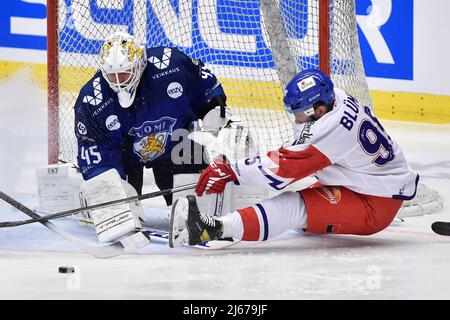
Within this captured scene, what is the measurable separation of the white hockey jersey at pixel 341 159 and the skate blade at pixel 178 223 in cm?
25

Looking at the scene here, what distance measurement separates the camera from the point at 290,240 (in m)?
3.87

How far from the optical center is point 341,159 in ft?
11.7

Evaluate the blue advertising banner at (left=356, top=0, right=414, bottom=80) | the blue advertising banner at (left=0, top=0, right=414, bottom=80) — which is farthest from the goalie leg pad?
the blue advertising banner at (left=356, top=0, right=414, bottom=80)

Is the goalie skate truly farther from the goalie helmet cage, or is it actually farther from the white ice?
the goalie helmet cage

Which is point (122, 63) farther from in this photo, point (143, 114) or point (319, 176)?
point (319, 176)

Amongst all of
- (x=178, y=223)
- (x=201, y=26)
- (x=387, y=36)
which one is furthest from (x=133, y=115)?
(x=387, y=36)

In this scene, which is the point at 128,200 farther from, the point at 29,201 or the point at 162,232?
the point at 29,201

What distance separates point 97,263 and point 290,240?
0.79 m

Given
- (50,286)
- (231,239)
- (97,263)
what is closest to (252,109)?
(231,239)

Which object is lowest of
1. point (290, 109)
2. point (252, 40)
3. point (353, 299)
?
point (353, 299)

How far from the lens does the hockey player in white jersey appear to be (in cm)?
351

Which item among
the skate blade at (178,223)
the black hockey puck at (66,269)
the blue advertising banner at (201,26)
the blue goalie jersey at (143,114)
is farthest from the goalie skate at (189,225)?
the blue advertising banner at (201,26)

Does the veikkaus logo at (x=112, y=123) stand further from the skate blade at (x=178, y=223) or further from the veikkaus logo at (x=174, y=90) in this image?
the skate blade at (x=178, y=223)

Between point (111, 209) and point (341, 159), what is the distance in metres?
0.84
